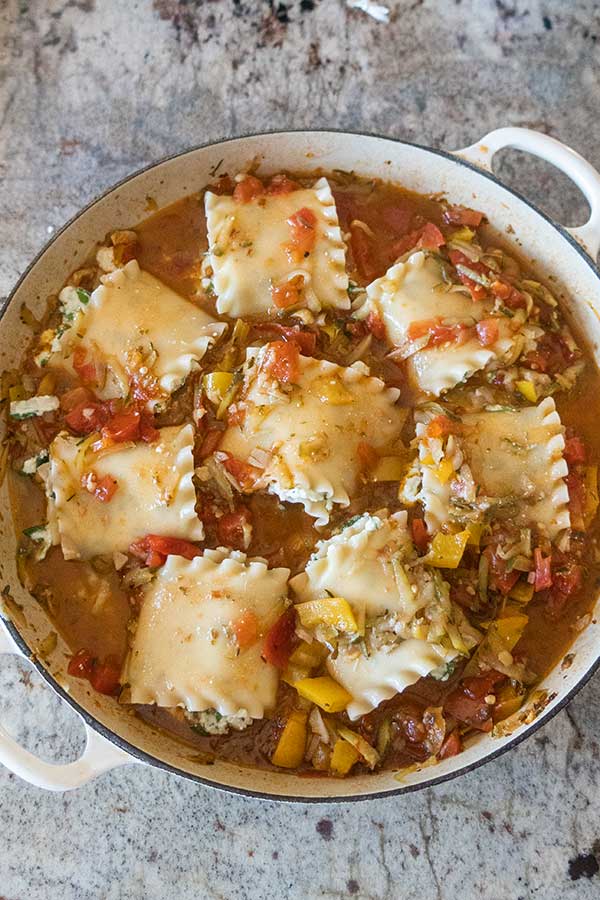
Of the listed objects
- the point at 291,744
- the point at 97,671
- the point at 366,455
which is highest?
the point at 366,455

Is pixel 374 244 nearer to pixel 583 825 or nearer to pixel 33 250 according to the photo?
pixel 33 250

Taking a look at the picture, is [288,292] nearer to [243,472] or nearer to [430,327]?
[430,327]

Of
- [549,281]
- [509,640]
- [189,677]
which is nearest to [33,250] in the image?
[189,677]

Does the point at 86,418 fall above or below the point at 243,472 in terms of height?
below

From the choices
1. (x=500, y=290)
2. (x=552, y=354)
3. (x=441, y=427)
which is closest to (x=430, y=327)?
(x=500, y=290)

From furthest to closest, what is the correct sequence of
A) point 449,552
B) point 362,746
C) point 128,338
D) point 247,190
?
1. point 247,190
2. point 128,338
3. point 449,552
4. point 362,746

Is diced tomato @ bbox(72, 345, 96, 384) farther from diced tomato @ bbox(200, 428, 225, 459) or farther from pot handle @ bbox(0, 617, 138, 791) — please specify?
pot handle @ bbox(0, 617, 138, 791)
